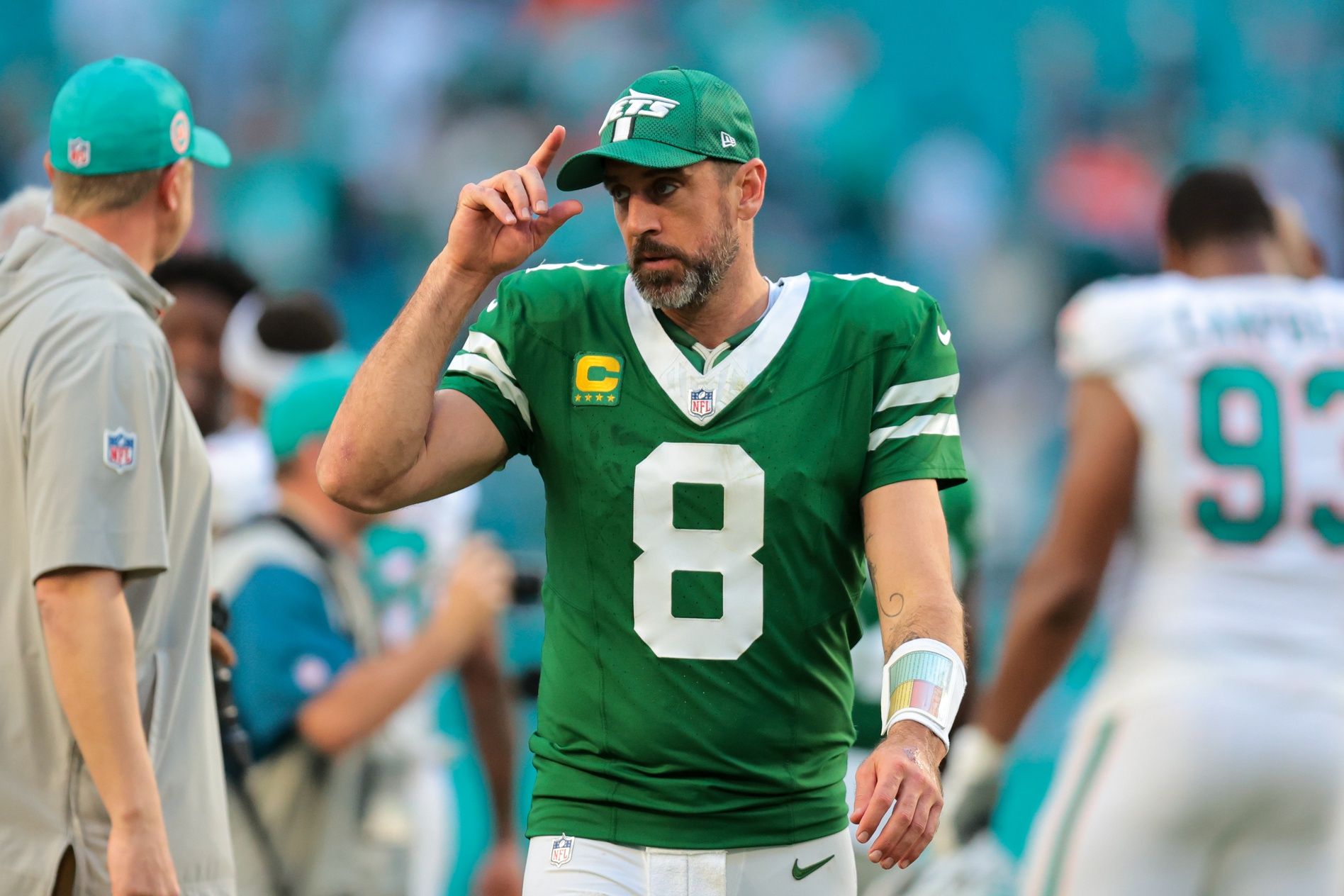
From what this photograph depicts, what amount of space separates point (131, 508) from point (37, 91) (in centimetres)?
1077

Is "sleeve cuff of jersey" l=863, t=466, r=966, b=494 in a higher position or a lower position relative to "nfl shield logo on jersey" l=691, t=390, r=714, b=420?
lower

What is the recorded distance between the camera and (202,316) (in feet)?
20.6

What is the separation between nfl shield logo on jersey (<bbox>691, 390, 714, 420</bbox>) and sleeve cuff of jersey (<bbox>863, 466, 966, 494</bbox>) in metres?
0.31

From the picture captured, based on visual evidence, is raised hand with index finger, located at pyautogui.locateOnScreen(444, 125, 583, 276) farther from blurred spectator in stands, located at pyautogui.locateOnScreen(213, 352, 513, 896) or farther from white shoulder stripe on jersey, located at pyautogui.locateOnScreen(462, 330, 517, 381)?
blurred spectator in stands, located at pyautogui.locateOnScreen(213, 352, 513, 896)

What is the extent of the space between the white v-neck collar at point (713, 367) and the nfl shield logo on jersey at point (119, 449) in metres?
0.91

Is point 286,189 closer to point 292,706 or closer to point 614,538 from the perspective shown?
point 292,706

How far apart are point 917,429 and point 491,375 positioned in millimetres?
765

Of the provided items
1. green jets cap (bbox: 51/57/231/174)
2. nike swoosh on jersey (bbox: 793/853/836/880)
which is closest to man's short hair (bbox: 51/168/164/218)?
green jets cap (bbox: 51/57/231/174)

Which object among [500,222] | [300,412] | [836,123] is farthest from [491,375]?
[836,123]

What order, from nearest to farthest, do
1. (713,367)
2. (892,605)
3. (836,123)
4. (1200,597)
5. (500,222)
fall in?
(892,605) < (500,222) < (713,367) < (1200,597) < (836,123)

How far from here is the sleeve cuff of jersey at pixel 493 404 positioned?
2.98 meters

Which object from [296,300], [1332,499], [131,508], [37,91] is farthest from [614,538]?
[37,91]

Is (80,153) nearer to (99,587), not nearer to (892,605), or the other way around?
(99,587)

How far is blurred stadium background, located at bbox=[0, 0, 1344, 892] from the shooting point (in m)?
12.4
